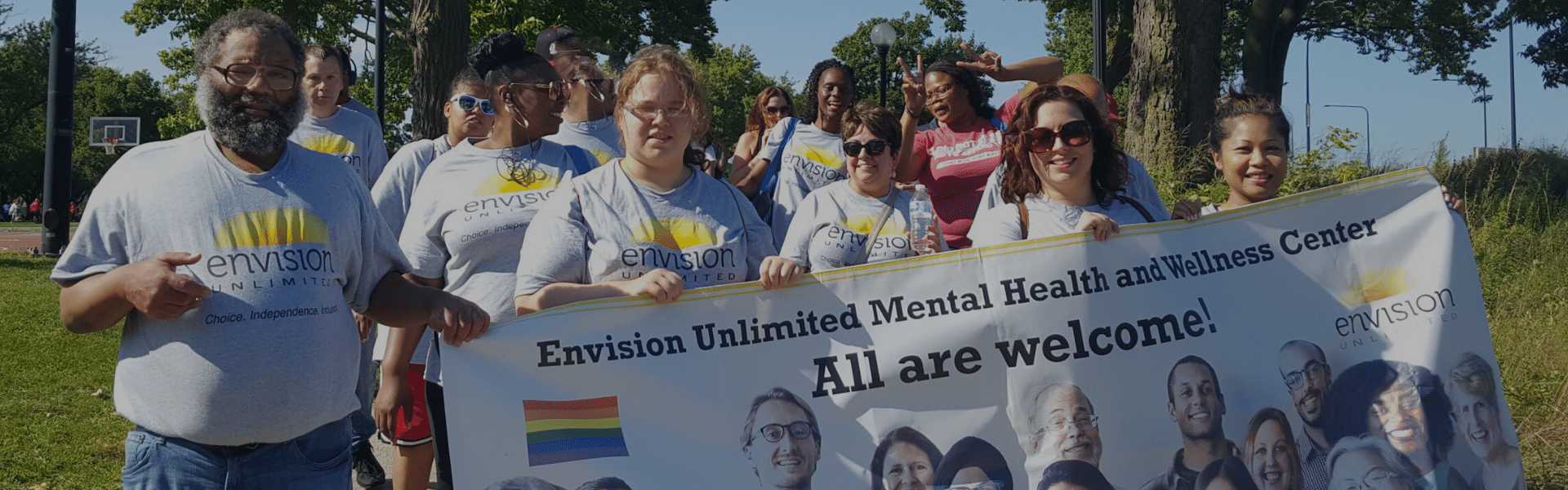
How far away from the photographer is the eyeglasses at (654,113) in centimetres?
332

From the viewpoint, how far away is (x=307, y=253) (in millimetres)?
2771

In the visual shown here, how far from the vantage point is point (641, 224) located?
3.31m

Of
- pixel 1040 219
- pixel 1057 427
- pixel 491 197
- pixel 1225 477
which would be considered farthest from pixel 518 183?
pixel 1225 477

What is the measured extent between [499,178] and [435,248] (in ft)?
1.00

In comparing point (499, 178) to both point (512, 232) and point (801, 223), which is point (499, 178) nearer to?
point (512, 232)

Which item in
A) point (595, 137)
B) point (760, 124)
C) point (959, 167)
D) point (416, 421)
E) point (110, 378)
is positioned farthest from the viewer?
point (110, 378)

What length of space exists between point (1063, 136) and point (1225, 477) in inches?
44.1

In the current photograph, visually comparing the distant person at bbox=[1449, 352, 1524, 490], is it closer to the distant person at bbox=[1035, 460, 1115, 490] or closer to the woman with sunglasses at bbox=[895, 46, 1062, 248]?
the distant person at bbox=[1035, 460, 1115, 490]

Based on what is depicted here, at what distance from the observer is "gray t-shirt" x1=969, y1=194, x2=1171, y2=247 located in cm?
377

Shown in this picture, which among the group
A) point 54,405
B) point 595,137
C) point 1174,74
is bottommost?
point 54,405

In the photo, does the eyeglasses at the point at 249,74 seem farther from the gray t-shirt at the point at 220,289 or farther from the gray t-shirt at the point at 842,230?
the gray t-shirt at the point at 842,230

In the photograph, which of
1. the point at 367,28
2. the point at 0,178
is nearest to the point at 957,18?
the point at 367,28

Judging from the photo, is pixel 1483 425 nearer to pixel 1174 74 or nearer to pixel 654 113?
pixel 654 113

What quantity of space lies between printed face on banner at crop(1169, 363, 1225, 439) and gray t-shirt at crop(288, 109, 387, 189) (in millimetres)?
3543
